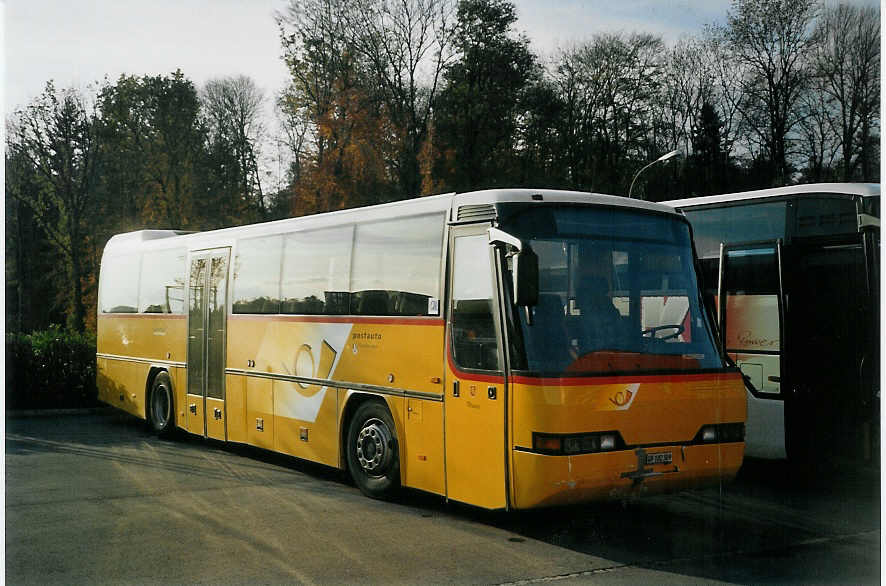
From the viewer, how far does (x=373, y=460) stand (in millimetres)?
8914

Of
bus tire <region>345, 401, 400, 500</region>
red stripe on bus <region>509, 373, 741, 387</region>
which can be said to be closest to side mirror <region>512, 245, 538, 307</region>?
red stripe on bus <region>509, 373, 741, 387</region>

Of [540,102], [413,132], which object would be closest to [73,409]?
[413,132]

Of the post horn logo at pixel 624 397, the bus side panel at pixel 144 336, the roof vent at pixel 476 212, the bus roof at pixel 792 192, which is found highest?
the bus roof at pixel 792 192

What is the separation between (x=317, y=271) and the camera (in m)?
10.1

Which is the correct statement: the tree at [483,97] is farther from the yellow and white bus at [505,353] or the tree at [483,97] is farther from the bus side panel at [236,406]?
the bus side panel at [236,406]

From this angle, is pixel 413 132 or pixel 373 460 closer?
pixel 373 460

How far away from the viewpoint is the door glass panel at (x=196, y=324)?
40.9 ft

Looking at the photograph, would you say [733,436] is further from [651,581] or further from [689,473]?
[651,581]

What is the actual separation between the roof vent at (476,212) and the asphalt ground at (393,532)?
2.53 meters

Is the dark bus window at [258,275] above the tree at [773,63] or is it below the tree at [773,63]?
below

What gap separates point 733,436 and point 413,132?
876 centimetres

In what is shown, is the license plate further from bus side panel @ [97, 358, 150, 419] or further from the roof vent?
bus side panel @ [97, 358, 150, 419]

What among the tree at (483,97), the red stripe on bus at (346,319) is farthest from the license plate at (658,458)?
the tree at (483,97)

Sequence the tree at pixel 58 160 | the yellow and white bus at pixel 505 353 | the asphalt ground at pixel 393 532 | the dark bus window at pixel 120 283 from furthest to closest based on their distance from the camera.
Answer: the dark bus window at pixel 120 283 < the tree at pixel 58 160 < the yellow and white bus at pixel 505 353 < the asphalt ground at pixel 393 532
